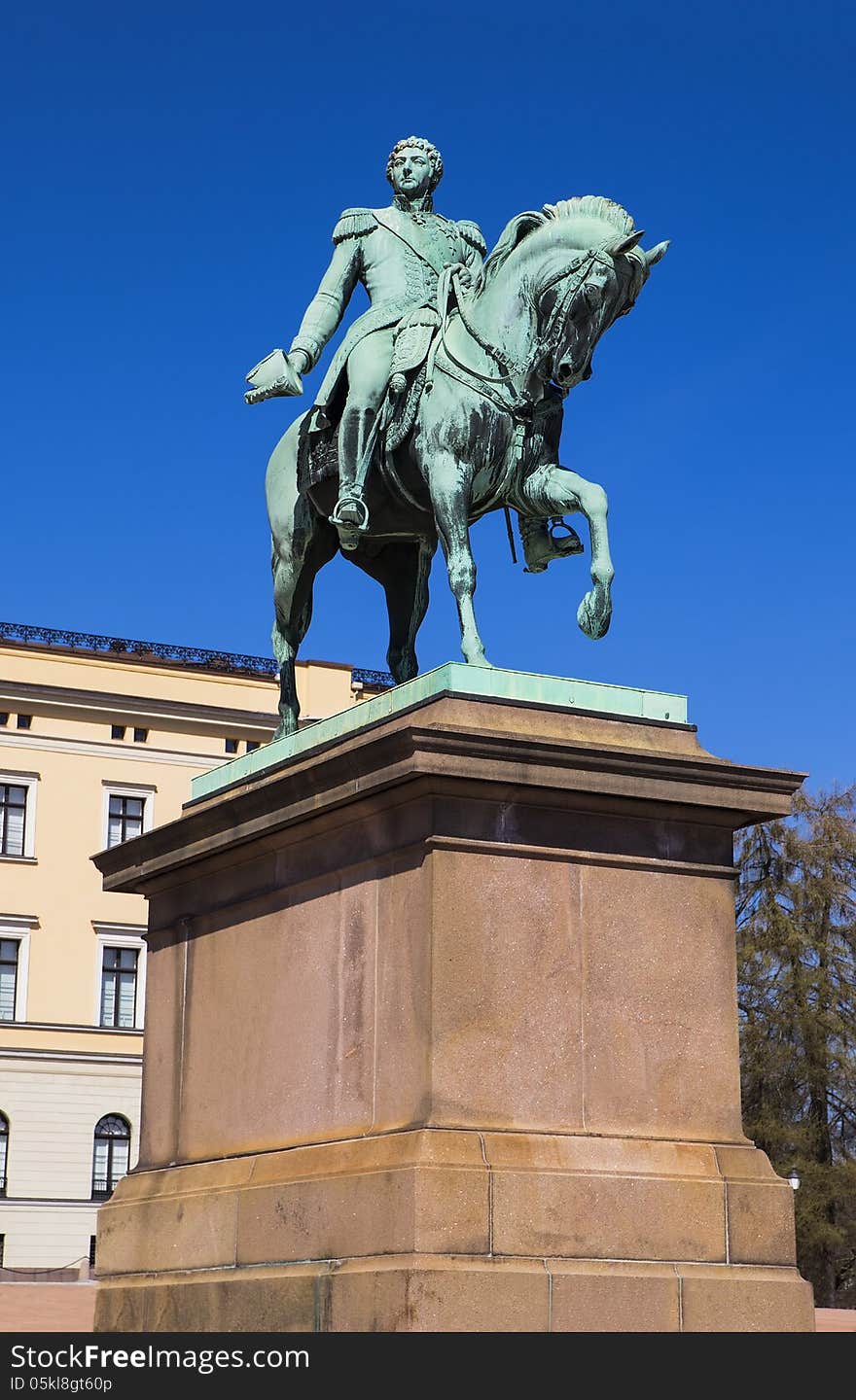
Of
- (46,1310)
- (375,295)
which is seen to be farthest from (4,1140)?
(375,295)

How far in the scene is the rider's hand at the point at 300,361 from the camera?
11906 millimetres

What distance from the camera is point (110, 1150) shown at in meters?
50.4

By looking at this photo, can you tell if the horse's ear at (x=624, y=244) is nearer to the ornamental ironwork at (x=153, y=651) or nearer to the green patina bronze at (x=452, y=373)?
the green patina bronze at (x=452, y=373)

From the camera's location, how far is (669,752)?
10383 millimetres

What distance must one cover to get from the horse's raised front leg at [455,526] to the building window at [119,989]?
41.5 meters

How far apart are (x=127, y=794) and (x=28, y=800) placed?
2.49 m

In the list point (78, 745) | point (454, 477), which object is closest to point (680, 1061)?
point (454, 477)

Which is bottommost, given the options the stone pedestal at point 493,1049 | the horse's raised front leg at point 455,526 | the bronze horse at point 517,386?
the stone pedestal at point 493,1049

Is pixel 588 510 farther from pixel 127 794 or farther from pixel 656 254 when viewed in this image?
pixel 127 794

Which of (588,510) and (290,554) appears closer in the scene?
(588,510)

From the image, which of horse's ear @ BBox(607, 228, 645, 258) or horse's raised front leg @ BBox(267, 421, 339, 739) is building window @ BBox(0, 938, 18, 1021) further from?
horse's ear @ BBox(607, 228, 645, 258)

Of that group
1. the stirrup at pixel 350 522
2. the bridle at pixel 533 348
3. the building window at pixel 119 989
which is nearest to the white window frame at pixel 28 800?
the building window at pixel 119 989

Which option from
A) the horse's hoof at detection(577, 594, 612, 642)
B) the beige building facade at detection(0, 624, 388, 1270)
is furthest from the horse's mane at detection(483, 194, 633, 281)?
the beige building facade at detection(0, 624, 388, 1270)

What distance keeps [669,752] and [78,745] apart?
4302 cm
